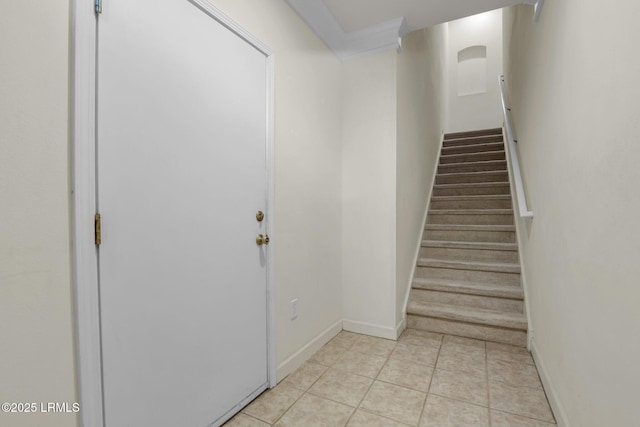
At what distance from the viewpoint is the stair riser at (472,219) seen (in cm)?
330

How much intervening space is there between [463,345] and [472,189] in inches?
88.5

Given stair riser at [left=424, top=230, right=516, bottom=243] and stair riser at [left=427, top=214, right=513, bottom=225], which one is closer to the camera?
stair riser at [left=424, top=230, right=516, bottom=243]

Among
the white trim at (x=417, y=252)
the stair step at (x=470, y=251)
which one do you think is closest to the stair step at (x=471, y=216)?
the white trim at (x=417, y=252)

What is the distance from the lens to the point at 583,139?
1.17 meters

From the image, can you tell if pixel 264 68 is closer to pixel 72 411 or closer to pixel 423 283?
pixel 72 411

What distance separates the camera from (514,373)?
6.22 ft

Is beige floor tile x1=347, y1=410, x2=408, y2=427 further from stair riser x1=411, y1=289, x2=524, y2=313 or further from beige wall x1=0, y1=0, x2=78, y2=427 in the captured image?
stair riser x1=411, y1=289, x2=524, y2=313

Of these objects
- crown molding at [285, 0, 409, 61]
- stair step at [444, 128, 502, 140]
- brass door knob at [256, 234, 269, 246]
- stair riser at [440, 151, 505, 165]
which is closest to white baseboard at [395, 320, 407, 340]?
brass door knob at [256, 234, 269, 246]

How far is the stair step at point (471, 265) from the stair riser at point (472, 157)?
2.19 metres

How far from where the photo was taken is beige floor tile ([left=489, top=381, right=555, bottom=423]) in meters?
1.52

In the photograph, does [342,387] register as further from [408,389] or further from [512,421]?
[512,421]

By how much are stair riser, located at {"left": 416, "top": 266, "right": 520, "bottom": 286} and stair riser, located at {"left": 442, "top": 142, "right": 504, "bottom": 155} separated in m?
2.64

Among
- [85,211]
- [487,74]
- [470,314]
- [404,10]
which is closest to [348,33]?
[404,10]

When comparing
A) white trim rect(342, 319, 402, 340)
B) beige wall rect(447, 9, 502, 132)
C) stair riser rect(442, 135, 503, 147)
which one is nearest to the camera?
white trim rect(342, 319, 402, 340)
